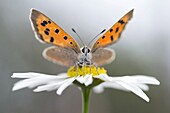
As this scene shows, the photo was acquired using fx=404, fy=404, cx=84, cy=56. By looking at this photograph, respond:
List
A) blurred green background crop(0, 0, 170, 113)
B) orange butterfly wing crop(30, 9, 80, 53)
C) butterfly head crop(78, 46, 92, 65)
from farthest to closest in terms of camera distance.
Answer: blurred green background crop(0, 0, 170, 113), butterfly head crop(78, 46, 92, 65), orange butterfly wing crop(30, 9, 80, 53)

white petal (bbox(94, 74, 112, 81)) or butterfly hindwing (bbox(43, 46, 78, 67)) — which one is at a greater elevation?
butterfly hindwing (bbox(43, 46, 78, 67))

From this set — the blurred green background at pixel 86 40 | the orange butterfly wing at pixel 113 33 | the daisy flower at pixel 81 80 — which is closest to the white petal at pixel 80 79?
the daisy flower at pixel 81 80

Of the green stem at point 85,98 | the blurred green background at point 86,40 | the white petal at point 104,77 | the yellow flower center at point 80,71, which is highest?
the blurred green background at point 86,40

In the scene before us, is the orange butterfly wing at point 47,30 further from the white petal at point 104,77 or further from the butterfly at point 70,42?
the white petal at point 104,77

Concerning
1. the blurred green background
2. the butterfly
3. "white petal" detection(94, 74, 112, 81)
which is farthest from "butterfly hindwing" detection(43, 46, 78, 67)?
the blurred green background

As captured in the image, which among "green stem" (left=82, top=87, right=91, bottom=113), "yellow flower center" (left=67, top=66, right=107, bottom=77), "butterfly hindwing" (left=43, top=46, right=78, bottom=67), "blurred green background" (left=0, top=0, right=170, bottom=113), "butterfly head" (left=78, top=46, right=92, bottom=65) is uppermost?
"blurred green background" (left=0, top=0, right=170, bottom=113)

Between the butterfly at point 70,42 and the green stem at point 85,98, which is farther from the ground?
the butterfly at point 70,42

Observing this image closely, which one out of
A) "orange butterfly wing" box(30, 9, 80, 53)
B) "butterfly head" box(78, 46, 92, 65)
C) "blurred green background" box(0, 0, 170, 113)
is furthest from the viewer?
"blurred green background" box(0, 0, 170, 113)

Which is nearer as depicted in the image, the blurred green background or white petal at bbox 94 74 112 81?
white petal at bbox 94 74 112 81

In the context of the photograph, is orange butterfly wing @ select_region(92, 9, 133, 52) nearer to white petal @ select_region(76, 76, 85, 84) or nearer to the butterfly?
the butterfly
